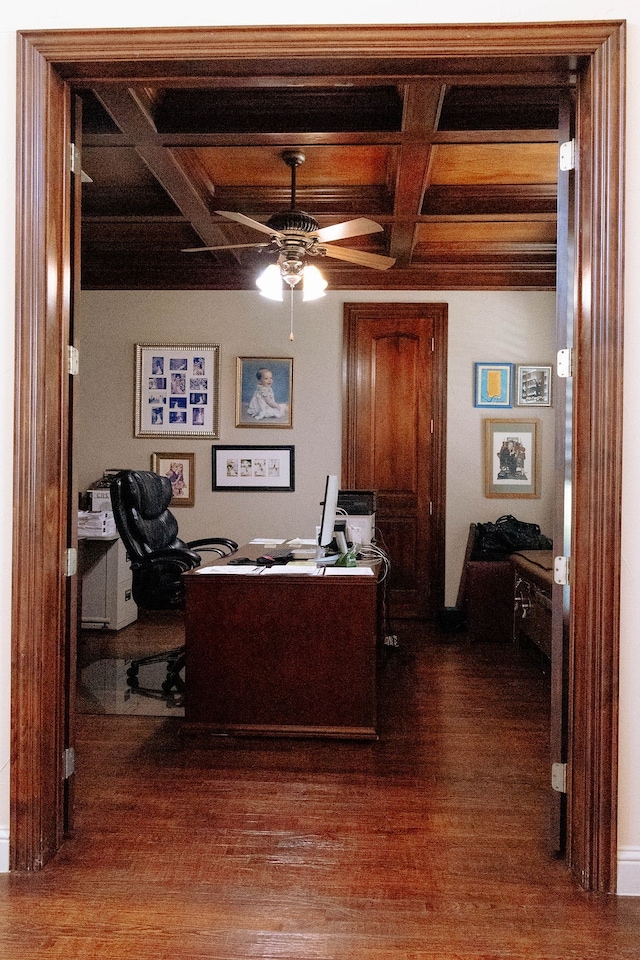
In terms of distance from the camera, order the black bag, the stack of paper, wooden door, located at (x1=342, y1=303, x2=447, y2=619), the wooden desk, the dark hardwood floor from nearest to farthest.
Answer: the dark hardwood floor
the wooden desk
the stack of paper
the black bag
wooden door, located at (x1=342, y1=303, x2=447, y2=619)

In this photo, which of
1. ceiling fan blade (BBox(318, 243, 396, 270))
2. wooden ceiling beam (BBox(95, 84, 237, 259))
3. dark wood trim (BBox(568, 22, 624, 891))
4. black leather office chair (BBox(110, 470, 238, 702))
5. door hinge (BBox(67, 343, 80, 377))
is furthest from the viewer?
ceiling fan blade (BBox(318, 243, 396, 270))

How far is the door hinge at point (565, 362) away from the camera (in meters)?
2.15

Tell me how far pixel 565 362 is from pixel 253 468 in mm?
4260

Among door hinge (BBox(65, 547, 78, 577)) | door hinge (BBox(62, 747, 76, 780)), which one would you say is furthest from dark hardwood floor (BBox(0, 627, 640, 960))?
door hinge (BBox(65, 547, 78, 577))

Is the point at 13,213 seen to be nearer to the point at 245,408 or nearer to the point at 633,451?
the point at 633,451

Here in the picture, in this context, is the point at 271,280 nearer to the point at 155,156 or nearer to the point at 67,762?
the point at 155,156

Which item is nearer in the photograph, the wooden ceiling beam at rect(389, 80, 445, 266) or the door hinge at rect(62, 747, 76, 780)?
the door hinge at rect(62, 747, 76, 780)

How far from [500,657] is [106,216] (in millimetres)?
4224

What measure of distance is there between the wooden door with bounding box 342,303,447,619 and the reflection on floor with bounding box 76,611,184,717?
6.51ft

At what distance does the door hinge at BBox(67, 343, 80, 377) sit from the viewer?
2.27m

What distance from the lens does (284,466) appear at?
6191 millimetres

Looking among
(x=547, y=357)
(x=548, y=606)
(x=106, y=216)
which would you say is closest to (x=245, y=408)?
(x=106, y=216)

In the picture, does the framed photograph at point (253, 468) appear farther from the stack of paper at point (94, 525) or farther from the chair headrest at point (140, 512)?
the chair headrest at point (140, 512)

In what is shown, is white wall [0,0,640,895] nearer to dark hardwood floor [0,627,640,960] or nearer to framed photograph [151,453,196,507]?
dark hardwood floor [0,627,640,960]
